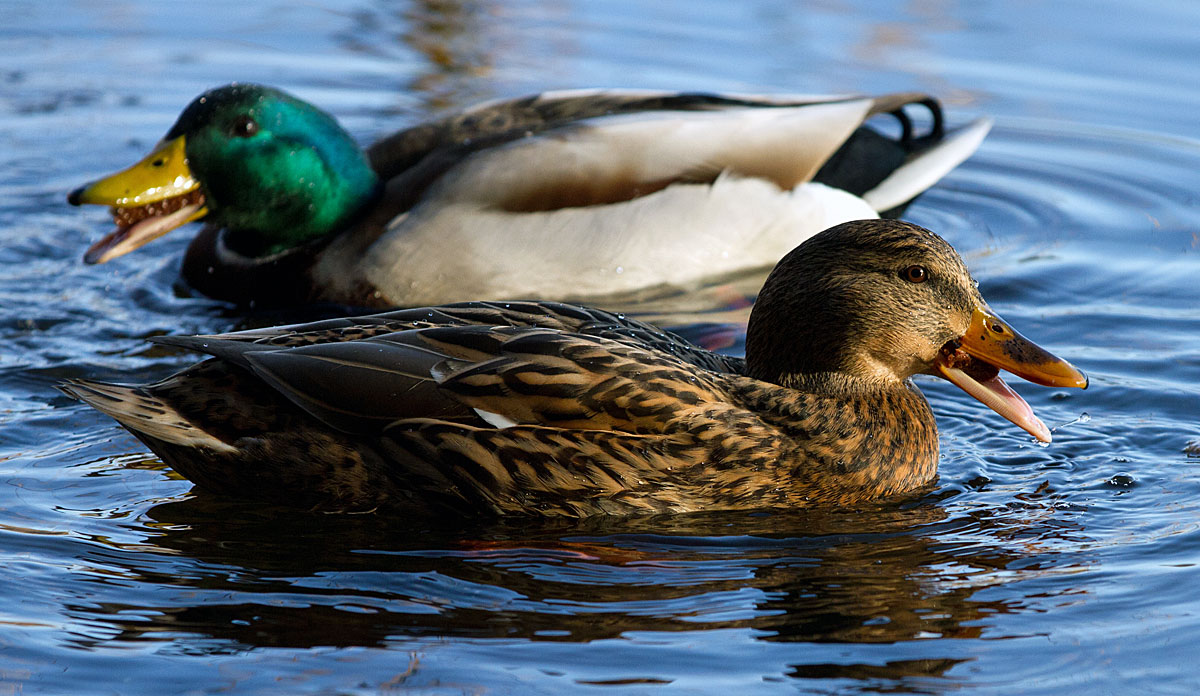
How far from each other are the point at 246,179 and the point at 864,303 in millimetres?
3669

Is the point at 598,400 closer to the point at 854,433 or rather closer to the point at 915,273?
the point at 854,433

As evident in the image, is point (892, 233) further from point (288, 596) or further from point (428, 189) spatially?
point (428, 189)

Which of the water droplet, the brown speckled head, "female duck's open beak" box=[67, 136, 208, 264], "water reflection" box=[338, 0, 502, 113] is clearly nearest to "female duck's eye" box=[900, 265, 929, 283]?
the brown speckled head

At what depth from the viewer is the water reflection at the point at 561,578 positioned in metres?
4.66

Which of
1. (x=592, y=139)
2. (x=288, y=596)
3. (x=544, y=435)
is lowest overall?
(x=288, y=596)

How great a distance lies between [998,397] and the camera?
5617 millimetres

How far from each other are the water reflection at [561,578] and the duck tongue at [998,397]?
0.30 m

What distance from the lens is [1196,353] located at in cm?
701

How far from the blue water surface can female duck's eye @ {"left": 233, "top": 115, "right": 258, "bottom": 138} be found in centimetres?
88

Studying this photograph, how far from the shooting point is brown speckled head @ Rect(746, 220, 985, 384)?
556cm

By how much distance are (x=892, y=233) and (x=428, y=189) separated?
10.1 feet

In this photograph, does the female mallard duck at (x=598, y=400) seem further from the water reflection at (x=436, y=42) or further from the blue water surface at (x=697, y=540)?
the water reflection at (x=436, y=42)

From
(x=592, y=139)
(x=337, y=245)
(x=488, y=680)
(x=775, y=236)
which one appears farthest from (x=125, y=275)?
(x=488, y=680)

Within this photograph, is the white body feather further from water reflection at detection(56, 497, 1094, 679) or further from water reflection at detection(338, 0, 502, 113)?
water reflection at detection(338, 0, 502, 113)
